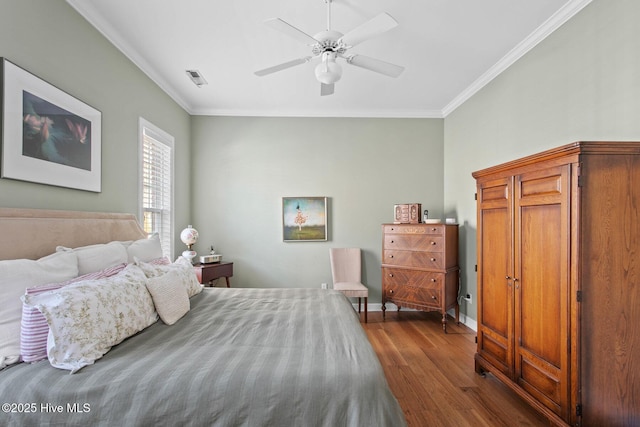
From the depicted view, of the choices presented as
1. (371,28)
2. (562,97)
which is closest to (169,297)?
(371,28)

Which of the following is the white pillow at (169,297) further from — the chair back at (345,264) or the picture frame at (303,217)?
the chair back at (345,264)

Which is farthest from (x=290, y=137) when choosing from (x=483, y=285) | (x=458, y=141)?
(x=483, y=285)

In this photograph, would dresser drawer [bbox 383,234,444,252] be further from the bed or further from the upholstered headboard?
the upholstered headboard

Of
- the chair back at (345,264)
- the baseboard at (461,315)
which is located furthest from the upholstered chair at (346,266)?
the baseboard at (461,315)

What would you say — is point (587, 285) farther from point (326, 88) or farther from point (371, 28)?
point (326, 88)

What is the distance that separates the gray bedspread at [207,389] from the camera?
1191mm

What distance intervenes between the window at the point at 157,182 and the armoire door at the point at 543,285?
11.2 feet

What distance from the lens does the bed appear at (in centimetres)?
119

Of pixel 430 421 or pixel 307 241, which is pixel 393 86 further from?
pixel 430 421

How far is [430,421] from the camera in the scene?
2.05m

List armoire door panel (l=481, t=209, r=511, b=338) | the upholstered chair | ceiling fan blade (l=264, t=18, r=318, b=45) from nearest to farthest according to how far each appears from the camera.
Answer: ceiling fan blade (l=264, t=18, r=318, b=45) < armoire door panel (l=481, t=209, r=511, b=338) < the upholstered chair

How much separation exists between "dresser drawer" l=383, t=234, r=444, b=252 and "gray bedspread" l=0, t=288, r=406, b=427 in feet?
8.29

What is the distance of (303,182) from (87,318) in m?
3.32

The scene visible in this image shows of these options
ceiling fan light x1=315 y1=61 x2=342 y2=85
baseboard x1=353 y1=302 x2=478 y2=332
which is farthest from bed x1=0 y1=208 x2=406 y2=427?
baseboard x1=353 y1=302 x2=478 y2=332
